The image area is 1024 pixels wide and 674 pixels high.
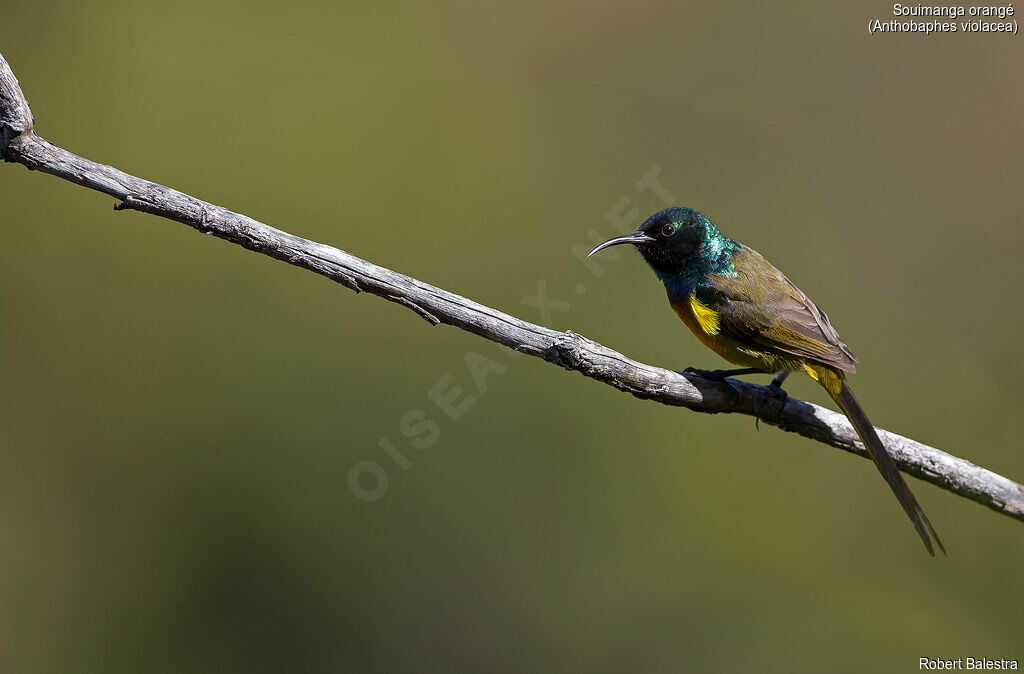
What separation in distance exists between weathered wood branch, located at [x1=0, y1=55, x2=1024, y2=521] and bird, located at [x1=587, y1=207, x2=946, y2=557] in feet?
0.99

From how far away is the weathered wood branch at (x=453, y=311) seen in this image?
2.63 m

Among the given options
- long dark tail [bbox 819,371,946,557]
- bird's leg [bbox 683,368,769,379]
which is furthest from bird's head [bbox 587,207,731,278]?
long dark tail [bbox 819,371,946,557]

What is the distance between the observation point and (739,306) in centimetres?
405

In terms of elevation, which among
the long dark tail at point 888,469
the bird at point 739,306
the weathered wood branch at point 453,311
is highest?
the bird at point 739,306

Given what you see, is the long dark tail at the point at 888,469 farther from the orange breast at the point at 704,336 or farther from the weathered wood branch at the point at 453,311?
the orange breast at the point at 704,336

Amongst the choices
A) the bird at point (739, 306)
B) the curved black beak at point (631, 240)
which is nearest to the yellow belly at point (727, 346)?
the bird at point (739, 306)

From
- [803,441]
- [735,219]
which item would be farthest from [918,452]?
[735,219]

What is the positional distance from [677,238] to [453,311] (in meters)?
1.88

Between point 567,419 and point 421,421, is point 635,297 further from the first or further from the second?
point 421,421

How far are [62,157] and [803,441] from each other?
5205 mm

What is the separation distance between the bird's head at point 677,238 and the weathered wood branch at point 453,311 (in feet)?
3.39

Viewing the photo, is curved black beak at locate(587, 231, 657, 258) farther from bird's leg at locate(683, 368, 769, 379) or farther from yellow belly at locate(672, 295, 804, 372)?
bird's leg at locate(683, 368, 769, 379)

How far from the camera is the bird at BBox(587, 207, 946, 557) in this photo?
3941 mm

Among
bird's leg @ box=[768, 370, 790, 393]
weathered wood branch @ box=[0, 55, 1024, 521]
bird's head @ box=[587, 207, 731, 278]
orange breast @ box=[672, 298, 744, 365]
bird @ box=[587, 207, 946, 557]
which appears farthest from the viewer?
bird's head @ box=[587, 207, 731, 278]
